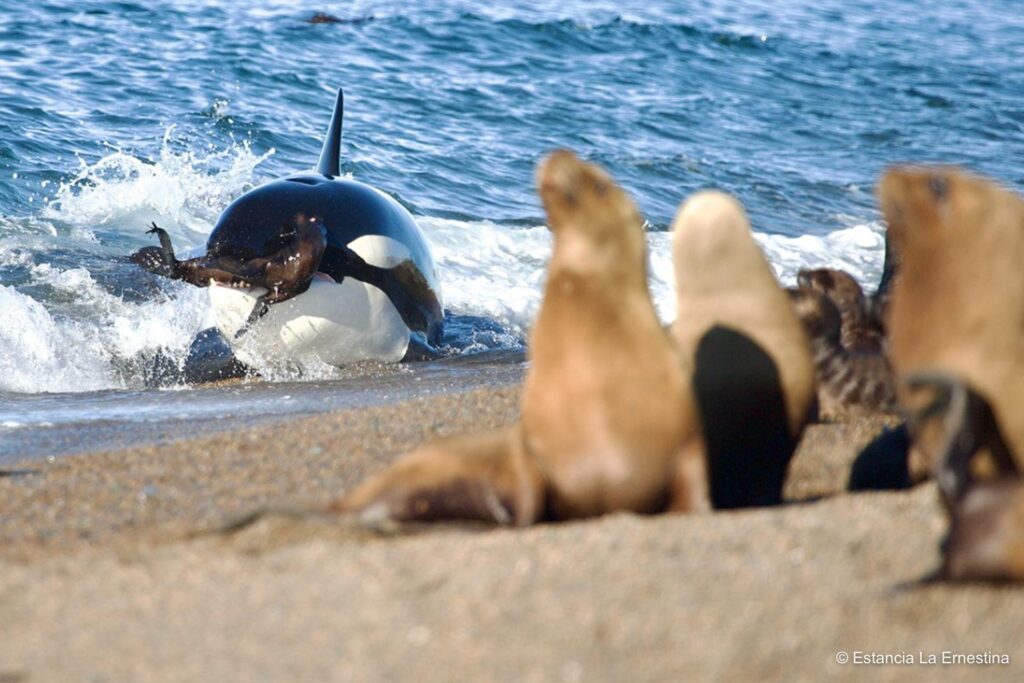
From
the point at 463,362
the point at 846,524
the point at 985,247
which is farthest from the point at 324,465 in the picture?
the point at 463,362

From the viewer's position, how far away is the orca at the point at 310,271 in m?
7.89

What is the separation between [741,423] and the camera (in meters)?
4.32

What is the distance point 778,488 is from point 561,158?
1239 mm

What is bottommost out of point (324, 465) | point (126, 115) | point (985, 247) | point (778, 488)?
point (126, 115)

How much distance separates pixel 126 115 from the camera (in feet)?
52.8

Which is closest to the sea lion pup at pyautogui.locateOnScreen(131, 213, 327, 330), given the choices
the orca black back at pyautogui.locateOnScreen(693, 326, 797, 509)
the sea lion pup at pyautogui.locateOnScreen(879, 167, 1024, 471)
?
the orca black back at pyautogui.locateOnScreen(693, 326, 797, 509)

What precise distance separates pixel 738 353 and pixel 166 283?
255 inches

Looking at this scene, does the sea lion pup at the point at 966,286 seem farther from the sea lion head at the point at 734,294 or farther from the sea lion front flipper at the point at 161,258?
the sea lion front flipper at the point at 161,258

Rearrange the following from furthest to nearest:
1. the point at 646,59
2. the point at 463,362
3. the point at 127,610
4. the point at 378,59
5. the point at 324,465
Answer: the point at 646,59
the point at 378,59
the point at 463,362
the point at 324,465
the point at 127,610

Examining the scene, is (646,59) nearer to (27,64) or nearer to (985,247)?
(27,64)

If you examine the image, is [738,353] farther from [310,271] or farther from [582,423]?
[310,271]

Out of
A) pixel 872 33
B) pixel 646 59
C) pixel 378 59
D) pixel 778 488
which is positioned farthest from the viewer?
pixel 872 33

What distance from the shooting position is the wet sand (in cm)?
285

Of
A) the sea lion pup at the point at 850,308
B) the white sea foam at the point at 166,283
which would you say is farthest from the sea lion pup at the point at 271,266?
the sea lion pup at the point at 850,308
